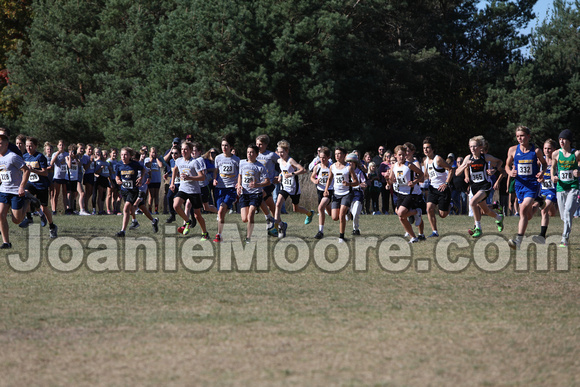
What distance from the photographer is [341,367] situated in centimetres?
534

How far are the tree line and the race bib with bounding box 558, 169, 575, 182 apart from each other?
2628 cm

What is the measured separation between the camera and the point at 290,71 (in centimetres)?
4184

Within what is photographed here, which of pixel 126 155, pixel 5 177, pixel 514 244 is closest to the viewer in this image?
pixel 514 244

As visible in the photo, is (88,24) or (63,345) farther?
(88,24)

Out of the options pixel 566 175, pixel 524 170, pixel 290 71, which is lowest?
pixel 566 175

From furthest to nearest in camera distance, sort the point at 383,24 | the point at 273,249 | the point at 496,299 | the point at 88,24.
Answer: the point at 88,24 < the point at 383,24 < the point at 273,249 < the point at 496,299

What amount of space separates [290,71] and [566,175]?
29365 mm

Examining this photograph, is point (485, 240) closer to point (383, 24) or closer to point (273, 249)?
point (273, 249)

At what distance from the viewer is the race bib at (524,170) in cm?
1373

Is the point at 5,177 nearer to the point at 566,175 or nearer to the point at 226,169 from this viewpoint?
the point at 226,169

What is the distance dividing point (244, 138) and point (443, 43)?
57.3 ft

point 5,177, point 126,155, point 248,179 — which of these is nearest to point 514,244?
point 248,179

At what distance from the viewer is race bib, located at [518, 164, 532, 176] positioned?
13.7m

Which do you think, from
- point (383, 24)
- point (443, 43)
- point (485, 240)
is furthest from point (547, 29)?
point (485, 240)
